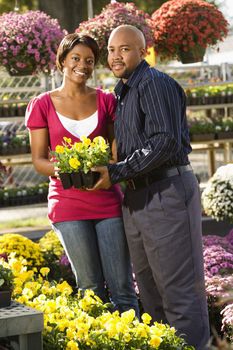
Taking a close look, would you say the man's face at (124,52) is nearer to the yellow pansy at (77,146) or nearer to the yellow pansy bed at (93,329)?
the yellow pansy at (77,146)

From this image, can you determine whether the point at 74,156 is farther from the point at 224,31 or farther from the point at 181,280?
the point at 224,31

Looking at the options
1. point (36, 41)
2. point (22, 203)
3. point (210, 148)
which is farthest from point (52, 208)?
point (210, 148)

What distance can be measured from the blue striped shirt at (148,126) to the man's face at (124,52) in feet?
0.12

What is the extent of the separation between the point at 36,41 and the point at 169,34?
1.81 metres

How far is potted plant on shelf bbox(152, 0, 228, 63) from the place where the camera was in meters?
10.4

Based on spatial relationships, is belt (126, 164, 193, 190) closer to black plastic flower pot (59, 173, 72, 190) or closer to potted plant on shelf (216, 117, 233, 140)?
black plastic flower pot (59, 173, 72, 190)

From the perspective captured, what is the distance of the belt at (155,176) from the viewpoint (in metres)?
4.44

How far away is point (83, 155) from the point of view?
4426 millimetres

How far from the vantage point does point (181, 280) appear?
4.48 meters

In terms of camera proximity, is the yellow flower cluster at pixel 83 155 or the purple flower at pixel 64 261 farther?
the purple flower at pixel 64 261

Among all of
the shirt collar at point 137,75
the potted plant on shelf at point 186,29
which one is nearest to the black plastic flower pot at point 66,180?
the shirt collar at point 137,75

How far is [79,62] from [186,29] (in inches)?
230

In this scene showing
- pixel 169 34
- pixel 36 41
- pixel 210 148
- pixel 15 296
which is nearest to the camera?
pixel 15 296

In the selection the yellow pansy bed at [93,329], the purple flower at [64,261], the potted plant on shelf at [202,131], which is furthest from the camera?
the potted plant on shelf at [202,131]
